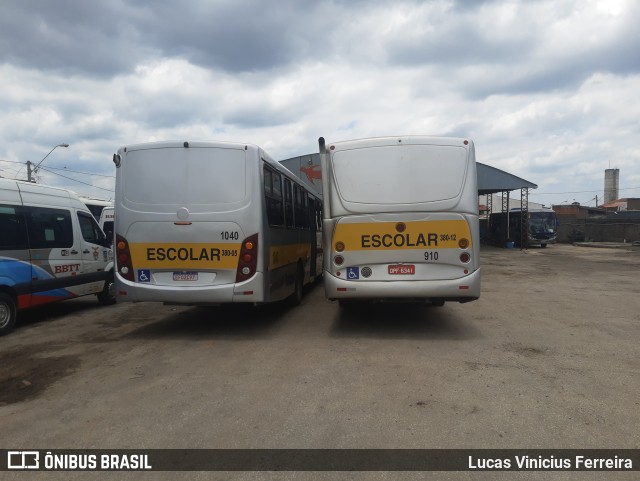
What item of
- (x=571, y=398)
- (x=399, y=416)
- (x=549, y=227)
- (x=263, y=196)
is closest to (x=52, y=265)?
(x=263, y=196)

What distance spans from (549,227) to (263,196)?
112 feet

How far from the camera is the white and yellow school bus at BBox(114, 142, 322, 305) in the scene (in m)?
6.86

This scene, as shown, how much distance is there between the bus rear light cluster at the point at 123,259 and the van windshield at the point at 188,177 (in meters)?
0.64

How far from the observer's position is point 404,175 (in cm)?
696

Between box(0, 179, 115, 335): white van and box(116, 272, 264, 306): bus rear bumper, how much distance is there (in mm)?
2379

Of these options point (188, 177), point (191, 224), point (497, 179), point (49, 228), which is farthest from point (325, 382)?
point (497, 179)

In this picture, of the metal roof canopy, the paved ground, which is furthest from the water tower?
the paved ground

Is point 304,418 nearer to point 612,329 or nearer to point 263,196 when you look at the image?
point 263,196

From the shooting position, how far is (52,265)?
8711mm

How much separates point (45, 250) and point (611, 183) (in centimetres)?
9324

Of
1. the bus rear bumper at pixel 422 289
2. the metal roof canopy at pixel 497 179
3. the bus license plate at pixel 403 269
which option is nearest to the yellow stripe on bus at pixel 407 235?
the bus license plate at pixel 403 269

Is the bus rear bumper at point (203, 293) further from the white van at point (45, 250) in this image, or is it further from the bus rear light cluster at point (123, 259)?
the white van at point (45, 250)

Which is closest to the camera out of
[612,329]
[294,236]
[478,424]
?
[478,424]

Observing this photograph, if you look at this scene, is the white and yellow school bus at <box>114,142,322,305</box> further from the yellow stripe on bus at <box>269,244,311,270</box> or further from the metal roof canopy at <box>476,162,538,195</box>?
the metal roof canopy at <box>476,162,538,195</box>
